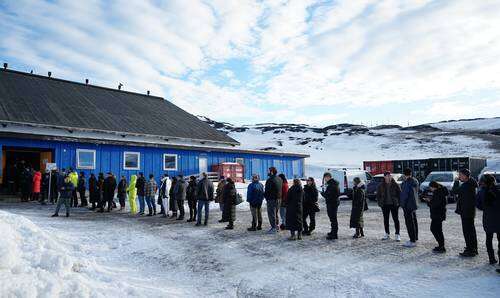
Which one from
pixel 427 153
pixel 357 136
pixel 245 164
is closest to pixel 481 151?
pixel 427 153

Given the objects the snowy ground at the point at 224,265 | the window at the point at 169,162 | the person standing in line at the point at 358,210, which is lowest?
the snowy ground at the point at 224,265

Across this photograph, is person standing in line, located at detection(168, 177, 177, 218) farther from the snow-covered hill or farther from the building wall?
the snow-covered hill

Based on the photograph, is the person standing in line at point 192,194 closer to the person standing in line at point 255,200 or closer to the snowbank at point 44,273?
the person standing in line at point 255,200

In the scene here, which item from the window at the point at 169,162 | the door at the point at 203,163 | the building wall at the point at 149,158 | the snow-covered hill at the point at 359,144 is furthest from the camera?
the snow-covered hill at the point at 359,144

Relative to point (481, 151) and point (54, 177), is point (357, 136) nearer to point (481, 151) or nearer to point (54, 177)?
point (481, 151)

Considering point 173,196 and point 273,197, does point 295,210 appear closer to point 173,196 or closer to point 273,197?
point 273,197

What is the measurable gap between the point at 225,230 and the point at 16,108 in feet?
53.5

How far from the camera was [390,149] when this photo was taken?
201 ft

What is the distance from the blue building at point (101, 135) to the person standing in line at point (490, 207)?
1769cm

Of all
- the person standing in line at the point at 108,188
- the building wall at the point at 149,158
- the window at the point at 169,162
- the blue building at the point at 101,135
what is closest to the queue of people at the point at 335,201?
the person standing in line at the point at 108,188

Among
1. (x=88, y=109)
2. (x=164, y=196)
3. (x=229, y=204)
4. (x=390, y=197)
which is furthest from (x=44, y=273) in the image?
(x=88, y=109)

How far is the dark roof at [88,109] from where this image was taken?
2225 cm

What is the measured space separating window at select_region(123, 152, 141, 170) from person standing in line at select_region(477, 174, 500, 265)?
1792cm

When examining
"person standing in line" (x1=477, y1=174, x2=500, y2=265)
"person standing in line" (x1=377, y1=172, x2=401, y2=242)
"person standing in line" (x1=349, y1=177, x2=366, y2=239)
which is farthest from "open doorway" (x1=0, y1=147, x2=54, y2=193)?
"person standing in line" (x1=477, y1=174, x2=500, y2=265)
